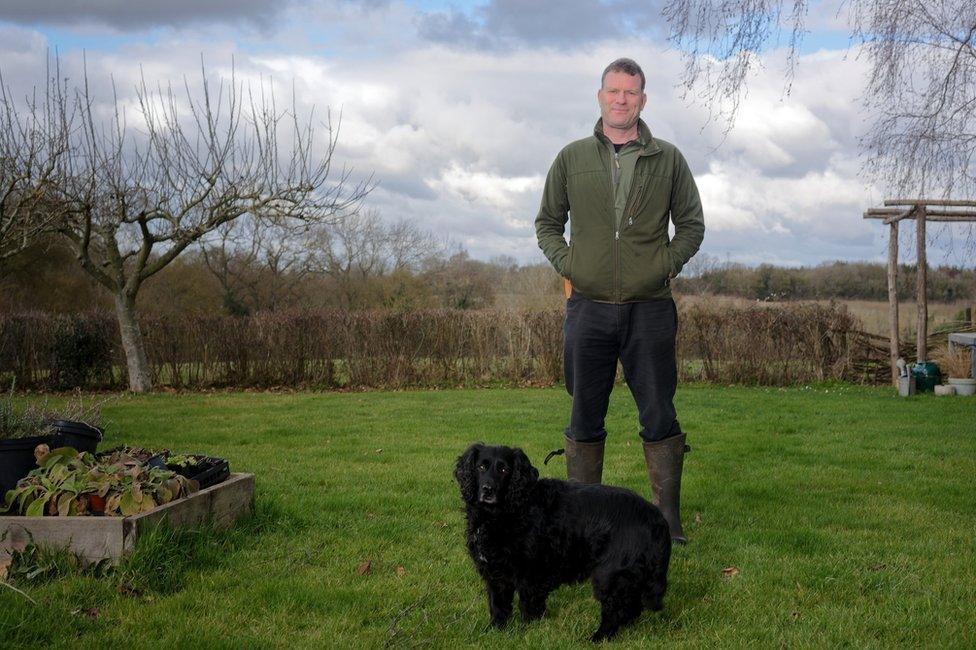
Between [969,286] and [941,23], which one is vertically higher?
[941,23]

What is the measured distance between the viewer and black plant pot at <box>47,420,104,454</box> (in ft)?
15.9

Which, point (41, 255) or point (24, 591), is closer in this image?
point (24, 591)

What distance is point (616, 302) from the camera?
413cm

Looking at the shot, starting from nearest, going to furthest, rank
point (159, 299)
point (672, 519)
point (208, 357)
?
point (672, 519), point (208, 357), point (159, 299)

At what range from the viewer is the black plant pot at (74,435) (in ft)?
15.9

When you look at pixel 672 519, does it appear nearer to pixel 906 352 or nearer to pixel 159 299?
pixel 906 352

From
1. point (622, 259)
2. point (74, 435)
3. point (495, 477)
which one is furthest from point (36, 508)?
point (622, 259)

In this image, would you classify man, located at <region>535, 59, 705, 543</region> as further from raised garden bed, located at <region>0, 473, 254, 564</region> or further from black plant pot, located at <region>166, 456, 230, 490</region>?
raised garden bed, located at <region>0, 473, 254, 564</region>

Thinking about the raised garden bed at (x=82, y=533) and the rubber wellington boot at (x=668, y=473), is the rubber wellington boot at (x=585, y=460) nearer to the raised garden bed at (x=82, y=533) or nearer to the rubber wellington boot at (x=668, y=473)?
the rubber wellington boot at (x=668, y=473)

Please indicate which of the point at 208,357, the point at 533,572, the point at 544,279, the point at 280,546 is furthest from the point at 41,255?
the point at 533,572

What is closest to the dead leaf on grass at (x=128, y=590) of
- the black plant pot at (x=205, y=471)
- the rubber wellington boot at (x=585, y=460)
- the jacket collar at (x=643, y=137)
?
the black plant pot at (x=205, y=471)

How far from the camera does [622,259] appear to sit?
4094 millimetres

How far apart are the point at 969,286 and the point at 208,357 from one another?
16746 millimetres

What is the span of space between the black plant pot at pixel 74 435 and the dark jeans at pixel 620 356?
3.14 m
